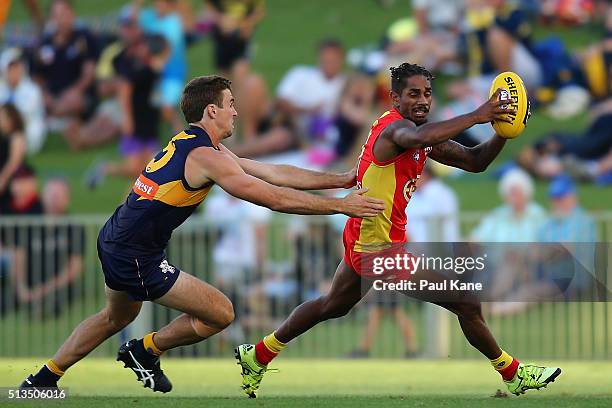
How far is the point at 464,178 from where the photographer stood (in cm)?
1625

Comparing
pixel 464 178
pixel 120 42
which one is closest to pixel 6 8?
pixel 120 42

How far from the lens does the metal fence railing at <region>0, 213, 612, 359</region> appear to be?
13.5m

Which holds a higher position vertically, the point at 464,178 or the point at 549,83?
the point at 549,83

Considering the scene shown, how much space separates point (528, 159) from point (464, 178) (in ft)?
2.65

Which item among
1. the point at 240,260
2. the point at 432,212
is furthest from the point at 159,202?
the point at 432,212

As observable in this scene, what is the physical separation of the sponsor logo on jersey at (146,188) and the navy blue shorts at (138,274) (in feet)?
1.33

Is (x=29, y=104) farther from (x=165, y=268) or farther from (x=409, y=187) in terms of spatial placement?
(x=409, y=187)

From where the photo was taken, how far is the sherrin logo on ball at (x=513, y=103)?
852 cm

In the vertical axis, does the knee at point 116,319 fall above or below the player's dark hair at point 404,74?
below

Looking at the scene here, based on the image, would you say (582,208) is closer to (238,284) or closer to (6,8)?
(238,284)

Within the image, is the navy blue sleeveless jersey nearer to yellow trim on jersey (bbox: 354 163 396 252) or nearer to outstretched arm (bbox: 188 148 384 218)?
A: outstretched arm (bbox: 188 148 384 218)
